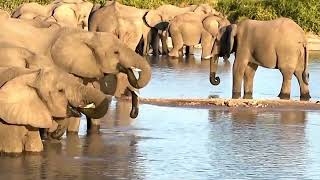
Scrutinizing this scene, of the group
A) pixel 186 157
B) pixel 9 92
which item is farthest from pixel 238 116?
pixel 9 92

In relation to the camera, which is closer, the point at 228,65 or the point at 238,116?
the point at 238,116

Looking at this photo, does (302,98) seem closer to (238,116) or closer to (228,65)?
(238,116)

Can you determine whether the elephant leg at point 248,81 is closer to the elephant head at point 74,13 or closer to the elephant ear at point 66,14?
the elephant ear at point 66,14

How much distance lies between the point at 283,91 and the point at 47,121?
9342 mm

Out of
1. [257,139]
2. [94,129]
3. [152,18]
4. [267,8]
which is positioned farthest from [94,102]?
[267,8]

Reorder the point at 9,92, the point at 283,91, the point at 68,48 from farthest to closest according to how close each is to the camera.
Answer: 1. the point at 283,91
2. the point at 68,48
3. the point at 9,92

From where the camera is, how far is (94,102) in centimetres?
1310

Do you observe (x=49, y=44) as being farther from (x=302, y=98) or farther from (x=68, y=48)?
(x=302, y=98)

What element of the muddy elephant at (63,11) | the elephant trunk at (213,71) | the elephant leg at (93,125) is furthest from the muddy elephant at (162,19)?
the elephant leg at (93,125)

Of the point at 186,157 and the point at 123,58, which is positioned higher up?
the point at 123,58

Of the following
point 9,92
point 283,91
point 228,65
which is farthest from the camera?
point 228,65

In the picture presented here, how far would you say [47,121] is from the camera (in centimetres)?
1278

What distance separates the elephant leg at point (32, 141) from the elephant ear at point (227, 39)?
9159 mm

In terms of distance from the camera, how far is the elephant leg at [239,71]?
70.7 feet
